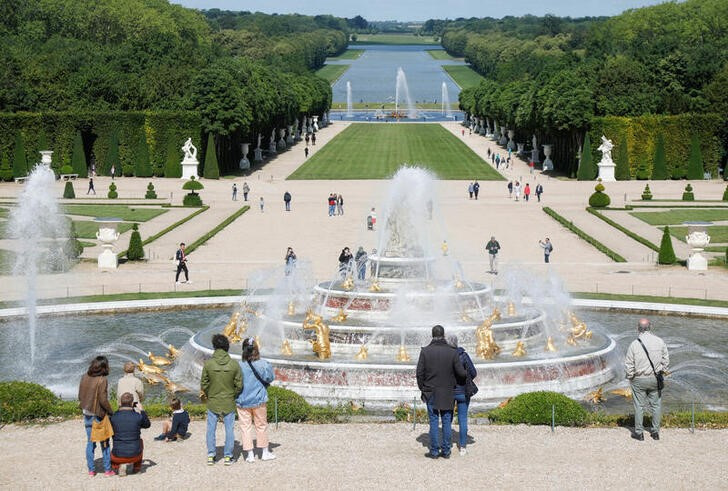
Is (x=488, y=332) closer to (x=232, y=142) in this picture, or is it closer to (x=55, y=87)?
(x=232, y=142)

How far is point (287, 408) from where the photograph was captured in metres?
19.2

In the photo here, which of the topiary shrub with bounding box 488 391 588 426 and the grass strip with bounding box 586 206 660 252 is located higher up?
the topiary shrub with bounding box 488 391 588 426

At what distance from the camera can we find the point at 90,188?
227 feet

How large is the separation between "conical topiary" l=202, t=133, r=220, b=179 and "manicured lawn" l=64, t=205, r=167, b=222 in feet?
53.2

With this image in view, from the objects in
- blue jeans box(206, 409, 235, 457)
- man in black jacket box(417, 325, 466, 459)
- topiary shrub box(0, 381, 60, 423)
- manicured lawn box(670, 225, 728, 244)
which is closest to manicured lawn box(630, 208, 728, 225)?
manicured lawn box(670, 225, 728, 244)

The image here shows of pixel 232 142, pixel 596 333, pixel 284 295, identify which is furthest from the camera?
pixel 232 142

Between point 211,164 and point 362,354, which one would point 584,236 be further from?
point 211,164

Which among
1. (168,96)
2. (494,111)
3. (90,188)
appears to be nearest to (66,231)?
(90,188)

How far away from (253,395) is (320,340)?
843 centimetres

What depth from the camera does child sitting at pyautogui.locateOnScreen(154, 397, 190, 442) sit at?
17906 mm

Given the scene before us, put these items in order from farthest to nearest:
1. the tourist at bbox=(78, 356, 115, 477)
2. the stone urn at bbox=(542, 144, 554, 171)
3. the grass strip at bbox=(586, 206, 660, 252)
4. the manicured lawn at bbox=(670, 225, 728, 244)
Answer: the stone urn at bbox=(542, 144, 554, 171)
the manicured lawn at bbox=(670, 225, 728, 244)
the grass strip at bbox=(586, 206, 660, 252)
the tourist at bbox=(78, 356, 115, 477)

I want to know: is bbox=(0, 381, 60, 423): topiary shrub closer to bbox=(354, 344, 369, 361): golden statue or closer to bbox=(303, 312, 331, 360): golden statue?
bbox=(303, 312, 331, 360): golden statue

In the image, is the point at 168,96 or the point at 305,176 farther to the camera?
the point at 168,96

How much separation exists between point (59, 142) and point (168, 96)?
33.9 ft
